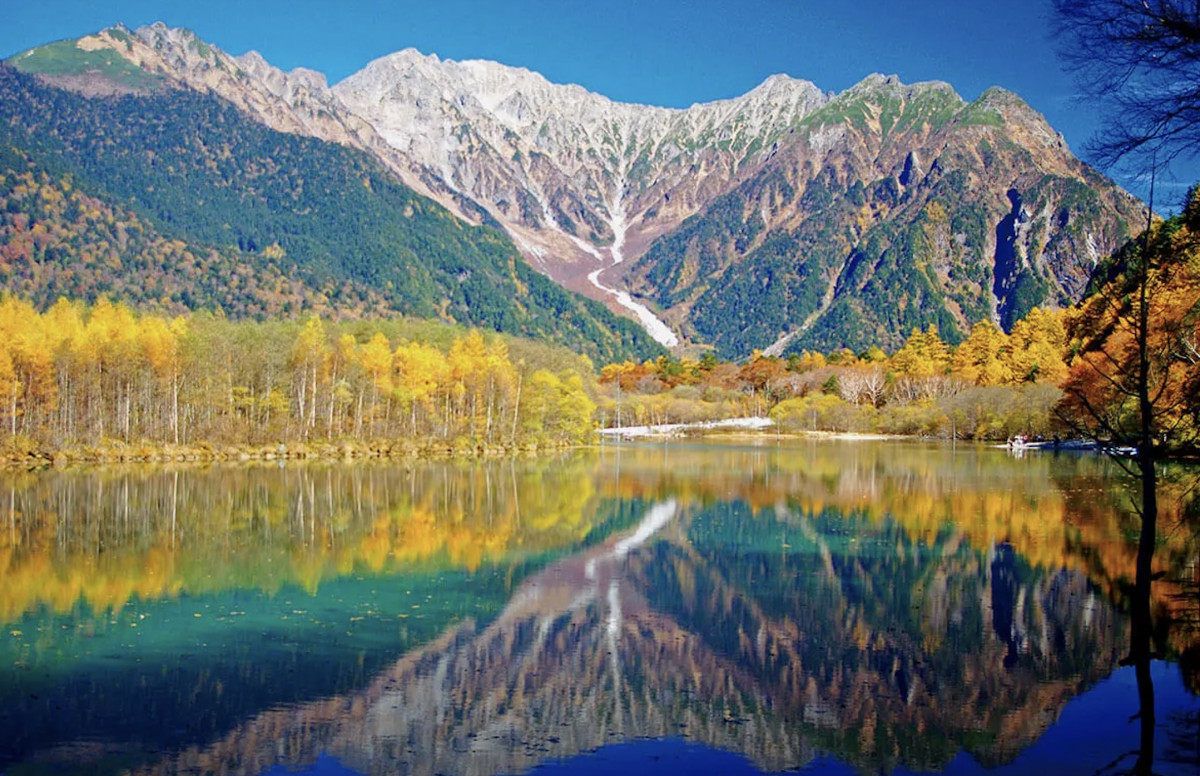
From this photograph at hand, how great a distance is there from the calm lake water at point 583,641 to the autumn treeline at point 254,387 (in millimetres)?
27508

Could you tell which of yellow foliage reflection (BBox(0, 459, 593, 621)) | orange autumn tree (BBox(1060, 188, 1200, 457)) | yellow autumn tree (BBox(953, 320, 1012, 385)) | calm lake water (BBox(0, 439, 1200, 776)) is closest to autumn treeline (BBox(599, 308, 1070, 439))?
yellow autumn tree (BBox(953, 320, 1012, 385))

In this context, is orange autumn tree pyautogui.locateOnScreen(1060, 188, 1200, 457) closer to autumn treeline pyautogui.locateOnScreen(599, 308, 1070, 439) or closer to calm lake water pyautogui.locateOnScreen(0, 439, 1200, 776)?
calm lake water pyautogui.locateOnScreen(0, 439, 1200, 776)

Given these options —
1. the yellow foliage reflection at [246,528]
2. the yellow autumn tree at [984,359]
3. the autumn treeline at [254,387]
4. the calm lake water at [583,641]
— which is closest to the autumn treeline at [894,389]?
the yellow autumn tree at [984,359]

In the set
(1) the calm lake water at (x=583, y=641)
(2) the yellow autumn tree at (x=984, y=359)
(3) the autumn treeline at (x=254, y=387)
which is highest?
(2) the yellow autumn tree at (x=984, y=359)

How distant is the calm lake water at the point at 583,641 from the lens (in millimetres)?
11641

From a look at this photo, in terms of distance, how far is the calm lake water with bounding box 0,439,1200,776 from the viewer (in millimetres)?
11641

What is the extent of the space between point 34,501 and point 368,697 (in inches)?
1087

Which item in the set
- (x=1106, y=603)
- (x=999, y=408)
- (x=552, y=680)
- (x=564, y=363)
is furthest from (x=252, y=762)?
(x=999, y=408)

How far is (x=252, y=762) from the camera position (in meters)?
11.2

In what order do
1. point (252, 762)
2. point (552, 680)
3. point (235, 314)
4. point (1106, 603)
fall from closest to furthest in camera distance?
point (252, 762), point (552, 680), point (1106, 603), point (235, 314)

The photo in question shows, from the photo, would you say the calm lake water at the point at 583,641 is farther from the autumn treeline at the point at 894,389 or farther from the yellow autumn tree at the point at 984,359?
the yellow autumn tree at the point at 984,359

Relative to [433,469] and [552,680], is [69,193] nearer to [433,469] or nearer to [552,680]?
[433,469]

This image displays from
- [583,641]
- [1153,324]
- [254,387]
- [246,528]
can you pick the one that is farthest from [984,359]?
[583,641]

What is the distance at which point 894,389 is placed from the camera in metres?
118
